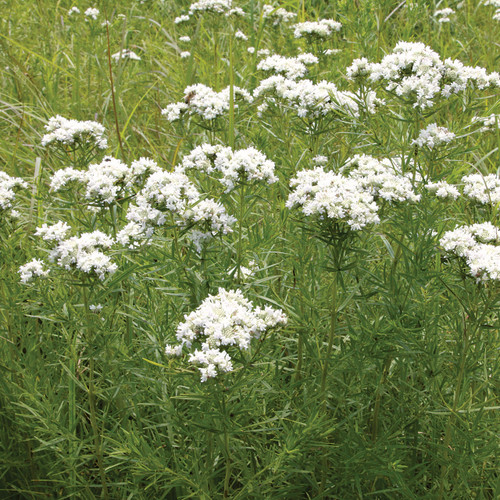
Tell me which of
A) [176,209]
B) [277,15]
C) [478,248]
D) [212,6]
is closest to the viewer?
[478,248]

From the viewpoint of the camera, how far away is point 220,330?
1760 millimetres

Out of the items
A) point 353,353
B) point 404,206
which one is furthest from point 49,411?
point 404,206

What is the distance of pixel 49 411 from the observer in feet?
7.70

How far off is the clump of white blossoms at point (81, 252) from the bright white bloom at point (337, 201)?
2.45 feet

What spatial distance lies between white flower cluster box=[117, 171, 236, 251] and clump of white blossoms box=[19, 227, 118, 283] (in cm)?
17

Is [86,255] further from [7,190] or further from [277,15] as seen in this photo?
[277,15]

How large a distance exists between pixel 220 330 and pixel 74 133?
160 cm

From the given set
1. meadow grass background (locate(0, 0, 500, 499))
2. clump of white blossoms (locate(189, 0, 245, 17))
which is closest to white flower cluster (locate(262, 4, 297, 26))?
clump of white blossoms (locate(189, 0, 245, 17))

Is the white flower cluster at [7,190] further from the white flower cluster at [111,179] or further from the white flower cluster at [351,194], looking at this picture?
the white flower cluster at [351,194]

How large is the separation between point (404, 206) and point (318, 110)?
0.73 metres

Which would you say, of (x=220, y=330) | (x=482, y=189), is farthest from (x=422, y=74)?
(x=220, y=330)

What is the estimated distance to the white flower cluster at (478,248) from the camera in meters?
1.90

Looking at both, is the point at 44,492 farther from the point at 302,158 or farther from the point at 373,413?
the point at 302,158

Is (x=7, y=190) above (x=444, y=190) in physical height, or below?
below
